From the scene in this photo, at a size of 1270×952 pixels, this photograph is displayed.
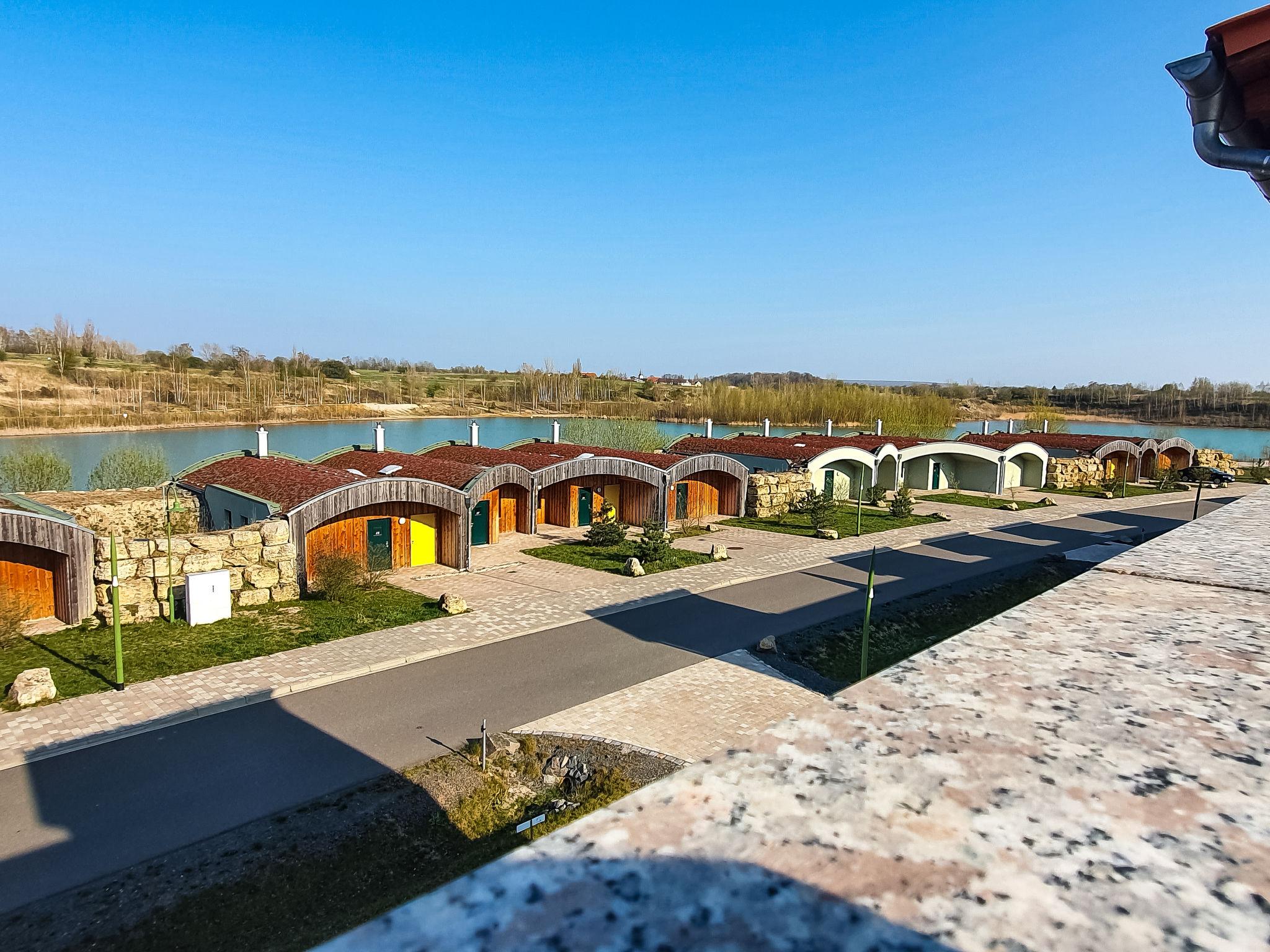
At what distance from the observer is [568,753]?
34.7ft

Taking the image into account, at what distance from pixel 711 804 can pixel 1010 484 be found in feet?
150

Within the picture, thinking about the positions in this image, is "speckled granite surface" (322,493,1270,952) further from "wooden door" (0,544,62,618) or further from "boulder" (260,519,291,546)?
"wooden door" (0,544,62,618)

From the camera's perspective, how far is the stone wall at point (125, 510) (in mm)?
20688

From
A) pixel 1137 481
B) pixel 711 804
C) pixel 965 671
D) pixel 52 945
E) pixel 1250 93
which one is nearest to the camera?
pixel 711 804

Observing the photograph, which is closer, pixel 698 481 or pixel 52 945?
pixel 52 945

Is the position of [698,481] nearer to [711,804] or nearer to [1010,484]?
[1010,484]

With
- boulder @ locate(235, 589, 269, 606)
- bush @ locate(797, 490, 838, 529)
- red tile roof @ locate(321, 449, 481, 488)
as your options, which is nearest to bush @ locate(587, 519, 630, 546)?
red tile roof @ locate(321, 449, 481, 488)

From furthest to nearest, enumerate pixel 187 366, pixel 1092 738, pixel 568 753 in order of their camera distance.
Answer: pixel 187 366, pixel 568 753, pixel 1092 738

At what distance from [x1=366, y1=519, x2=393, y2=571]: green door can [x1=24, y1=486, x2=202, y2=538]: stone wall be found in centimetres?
606

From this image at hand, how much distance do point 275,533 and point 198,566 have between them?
A: 5.87 feet

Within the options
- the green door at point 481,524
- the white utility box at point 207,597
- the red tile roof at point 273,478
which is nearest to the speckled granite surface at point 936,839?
the white utility box at point 207,597

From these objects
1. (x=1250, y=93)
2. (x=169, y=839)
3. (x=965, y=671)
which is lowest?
(x=169, y=839)

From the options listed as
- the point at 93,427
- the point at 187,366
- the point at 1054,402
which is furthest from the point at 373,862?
the point at 1054,402

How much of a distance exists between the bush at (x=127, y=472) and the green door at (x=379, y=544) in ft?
46.8
